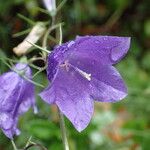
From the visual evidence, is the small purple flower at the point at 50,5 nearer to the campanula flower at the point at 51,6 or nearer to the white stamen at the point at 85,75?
the campanula flower at the point at 51,6

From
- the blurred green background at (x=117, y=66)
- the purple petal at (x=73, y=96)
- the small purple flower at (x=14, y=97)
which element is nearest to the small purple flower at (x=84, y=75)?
the purple petal at (x=73, y=96)

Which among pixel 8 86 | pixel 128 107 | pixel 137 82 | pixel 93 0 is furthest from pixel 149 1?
pixel 8 86

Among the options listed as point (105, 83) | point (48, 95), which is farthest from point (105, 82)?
point (48, 95)

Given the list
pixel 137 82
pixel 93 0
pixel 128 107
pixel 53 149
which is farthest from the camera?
pixel 93 0

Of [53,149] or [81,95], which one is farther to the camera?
[53,149]

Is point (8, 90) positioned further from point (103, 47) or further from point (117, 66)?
point (117, 66)

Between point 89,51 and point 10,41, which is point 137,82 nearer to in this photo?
point 10,41

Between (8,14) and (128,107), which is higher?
(8,14)
